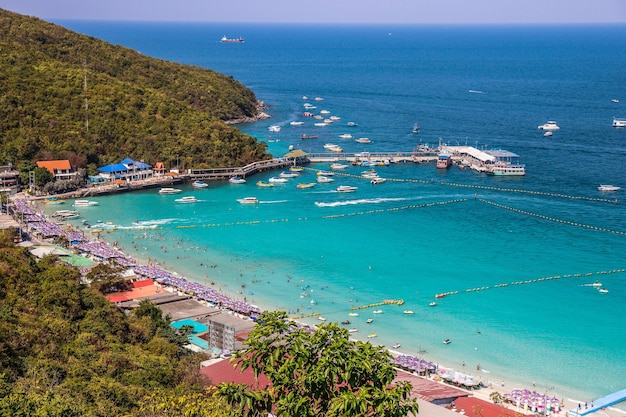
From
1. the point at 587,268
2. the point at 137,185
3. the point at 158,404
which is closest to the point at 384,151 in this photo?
the point at 137,185

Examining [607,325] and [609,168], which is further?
[609,168]

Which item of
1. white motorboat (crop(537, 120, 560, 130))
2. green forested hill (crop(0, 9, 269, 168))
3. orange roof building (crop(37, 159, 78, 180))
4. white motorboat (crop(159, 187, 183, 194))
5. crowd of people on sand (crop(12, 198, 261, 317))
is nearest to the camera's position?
crowd of people on sand (crop(12, 198, 261, 317))

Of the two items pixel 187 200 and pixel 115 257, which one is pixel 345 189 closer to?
pixel 187 200

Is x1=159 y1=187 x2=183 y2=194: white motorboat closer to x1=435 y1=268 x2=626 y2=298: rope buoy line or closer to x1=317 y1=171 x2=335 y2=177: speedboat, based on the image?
x1=317 y1=171 x2=335 y2=177: speedboat

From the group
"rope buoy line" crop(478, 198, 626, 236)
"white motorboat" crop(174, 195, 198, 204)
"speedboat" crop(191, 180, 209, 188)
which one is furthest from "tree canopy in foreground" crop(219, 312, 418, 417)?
"speedboat" crop(191, 180, 209, 188)

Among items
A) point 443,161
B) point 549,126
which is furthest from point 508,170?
point 549,126

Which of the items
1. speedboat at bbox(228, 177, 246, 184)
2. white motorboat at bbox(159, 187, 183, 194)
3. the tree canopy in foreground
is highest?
the tree canopy in foreground

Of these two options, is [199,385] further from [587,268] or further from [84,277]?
[587,268]
